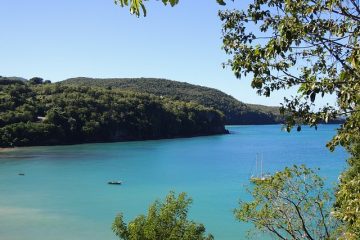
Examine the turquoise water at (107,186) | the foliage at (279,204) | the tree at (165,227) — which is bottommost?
the turquoise water at (107,186)

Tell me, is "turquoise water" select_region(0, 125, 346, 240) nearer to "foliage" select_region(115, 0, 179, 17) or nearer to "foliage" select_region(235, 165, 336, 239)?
"foliage" select_region(235, 165, 336, 239)

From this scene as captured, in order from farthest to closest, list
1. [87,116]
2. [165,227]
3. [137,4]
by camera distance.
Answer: [87,116], [165,227], [137,4]

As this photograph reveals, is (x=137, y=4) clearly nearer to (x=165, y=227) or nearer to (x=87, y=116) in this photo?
(x=165, y=227)

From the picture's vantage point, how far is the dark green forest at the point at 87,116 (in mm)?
113963

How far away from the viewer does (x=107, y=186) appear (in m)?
57.2

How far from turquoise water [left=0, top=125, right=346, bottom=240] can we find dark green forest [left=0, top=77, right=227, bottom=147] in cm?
1363

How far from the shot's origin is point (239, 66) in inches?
268

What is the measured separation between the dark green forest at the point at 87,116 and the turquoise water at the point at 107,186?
13.6m

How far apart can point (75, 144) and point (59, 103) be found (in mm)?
17209

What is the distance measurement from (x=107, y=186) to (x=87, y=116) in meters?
78.4

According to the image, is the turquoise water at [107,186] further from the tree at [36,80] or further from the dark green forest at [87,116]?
the tree at [36,80]

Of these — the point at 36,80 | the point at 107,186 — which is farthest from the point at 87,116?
the point at 107,186

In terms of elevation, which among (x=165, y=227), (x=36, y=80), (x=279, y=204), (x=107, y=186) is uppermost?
(x=36, y=80)

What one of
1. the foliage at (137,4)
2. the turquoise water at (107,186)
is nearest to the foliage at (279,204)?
the foliage at (137,4)
